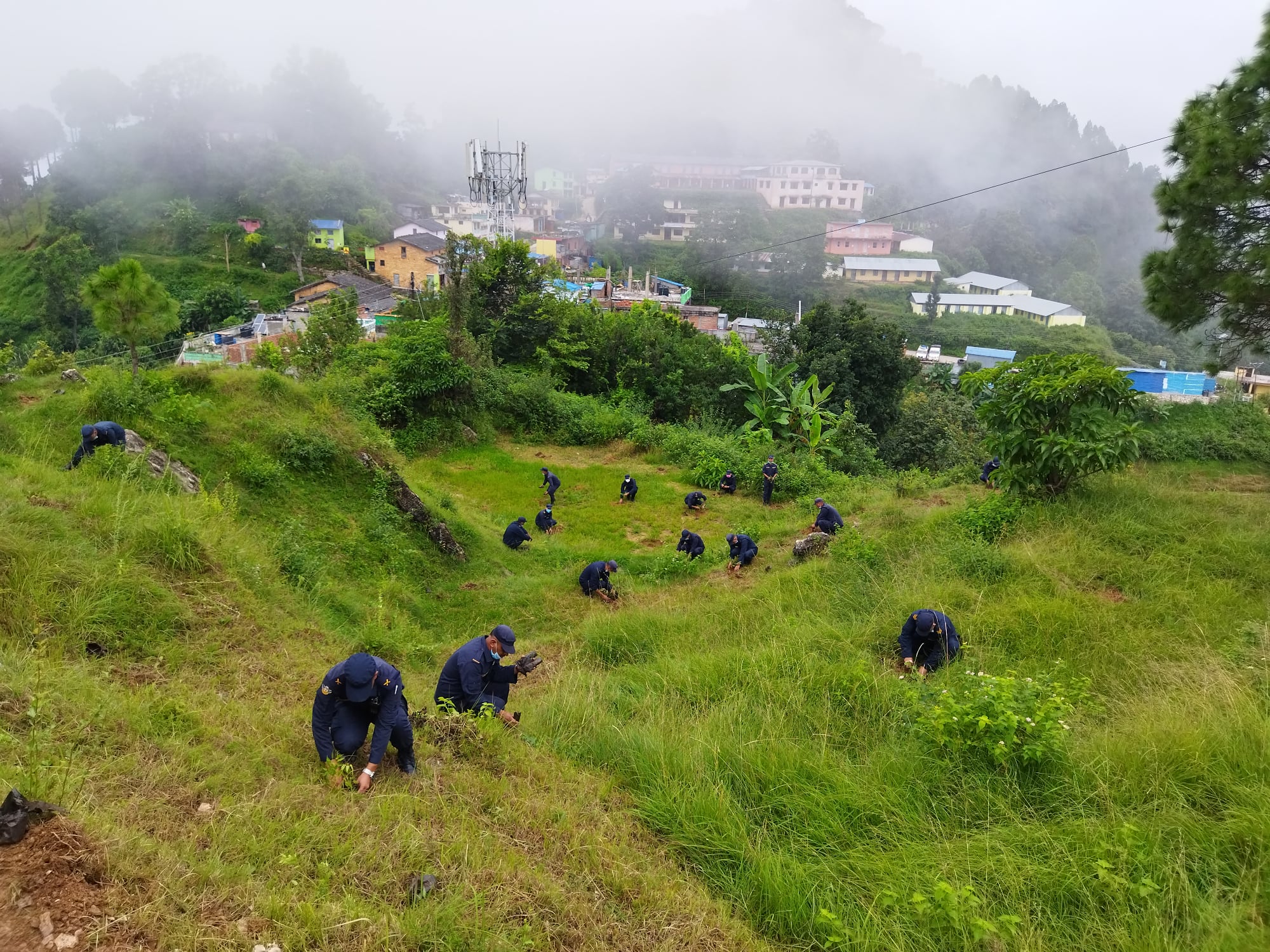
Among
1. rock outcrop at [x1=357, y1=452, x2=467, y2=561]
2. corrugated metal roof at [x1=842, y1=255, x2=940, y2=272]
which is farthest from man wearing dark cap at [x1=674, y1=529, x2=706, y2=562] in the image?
corrugated metal roof at [x1=842, y1=255, x2=940, y2=272]

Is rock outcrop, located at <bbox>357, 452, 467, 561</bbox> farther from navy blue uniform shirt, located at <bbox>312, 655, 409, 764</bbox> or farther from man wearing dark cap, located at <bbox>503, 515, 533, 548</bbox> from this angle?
navy blue uniform shirt, located at <bbox>312, 655, 409, 764</bbox>

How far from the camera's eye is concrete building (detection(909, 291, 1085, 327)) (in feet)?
211

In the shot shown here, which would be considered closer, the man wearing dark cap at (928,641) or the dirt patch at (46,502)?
the man wearing dark cap at (928,641)

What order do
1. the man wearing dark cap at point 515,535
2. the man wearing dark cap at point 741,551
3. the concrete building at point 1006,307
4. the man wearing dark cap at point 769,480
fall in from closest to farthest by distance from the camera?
the man wearing dark cap at point 741,551 < the man wearing dark cap at point 515,535 < the man wearing dark cap at point 769,480 < the concrete building at point 1006,307

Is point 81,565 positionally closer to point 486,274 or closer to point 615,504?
point 615,504

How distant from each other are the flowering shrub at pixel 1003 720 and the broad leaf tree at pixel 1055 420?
464 cm

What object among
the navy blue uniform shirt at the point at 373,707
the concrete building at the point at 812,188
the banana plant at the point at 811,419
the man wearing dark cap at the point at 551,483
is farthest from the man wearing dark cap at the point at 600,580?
the concrete building at the point at 812,188

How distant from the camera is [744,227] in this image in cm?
7650

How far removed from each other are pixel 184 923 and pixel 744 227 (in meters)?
80.7

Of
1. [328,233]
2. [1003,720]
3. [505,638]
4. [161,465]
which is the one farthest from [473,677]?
[328,233]

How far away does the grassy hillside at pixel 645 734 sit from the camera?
126 inches

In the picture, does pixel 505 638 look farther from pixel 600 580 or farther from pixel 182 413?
pixel 182 413

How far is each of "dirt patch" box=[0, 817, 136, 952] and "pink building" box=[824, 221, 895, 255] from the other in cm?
8041

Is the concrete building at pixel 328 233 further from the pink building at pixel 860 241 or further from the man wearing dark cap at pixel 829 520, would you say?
the man wearing dark cap at pixel 829 520
